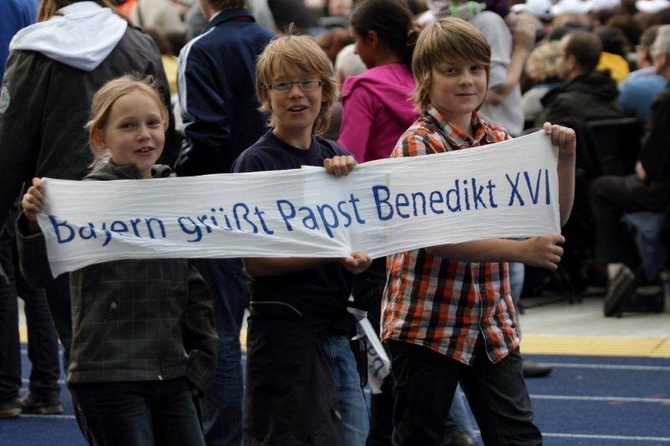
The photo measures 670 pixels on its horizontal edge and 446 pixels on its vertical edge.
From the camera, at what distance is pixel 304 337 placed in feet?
14.7

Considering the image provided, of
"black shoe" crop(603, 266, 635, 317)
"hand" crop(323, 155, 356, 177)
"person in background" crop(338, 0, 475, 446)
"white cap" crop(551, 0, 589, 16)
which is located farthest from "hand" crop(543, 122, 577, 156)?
"white cap" crop(551, 0, 589, 16)

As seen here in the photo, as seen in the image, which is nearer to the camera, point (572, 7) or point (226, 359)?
point (226, 359)

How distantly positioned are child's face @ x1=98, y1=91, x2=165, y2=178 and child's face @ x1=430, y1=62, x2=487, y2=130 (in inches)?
35.4

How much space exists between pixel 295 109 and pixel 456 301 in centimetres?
80

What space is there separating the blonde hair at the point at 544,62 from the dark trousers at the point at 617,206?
1940 mm

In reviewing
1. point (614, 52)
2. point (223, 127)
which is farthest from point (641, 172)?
point (223, 127)

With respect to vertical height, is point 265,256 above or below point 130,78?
below

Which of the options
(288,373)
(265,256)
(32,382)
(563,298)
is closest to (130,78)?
(265,256)

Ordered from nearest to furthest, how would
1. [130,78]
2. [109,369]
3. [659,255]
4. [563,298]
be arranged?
→ 1. [109,369]
2. [130,78]
3. [659,255]
4. [563,298]

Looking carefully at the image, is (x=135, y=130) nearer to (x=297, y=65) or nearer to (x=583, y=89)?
(x=297, y=65)

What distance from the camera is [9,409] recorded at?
23.9 feet

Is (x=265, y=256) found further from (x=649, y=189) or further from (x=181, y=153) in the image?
(x=649, y=189)

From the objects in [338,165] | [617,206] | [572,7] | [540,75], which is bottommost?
[617,206]

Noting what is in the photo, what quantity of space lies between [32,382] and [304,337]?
331 centimetres
